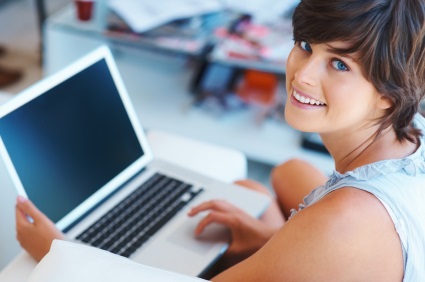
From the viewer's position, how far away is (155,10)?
239 cm

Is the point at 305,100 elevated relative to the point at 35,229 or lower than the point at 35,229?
elevated

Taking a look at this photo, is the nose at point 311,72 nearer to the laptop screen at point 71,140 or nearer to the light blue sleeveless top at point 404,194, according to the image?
the light blue sleeveless top at point 404,194

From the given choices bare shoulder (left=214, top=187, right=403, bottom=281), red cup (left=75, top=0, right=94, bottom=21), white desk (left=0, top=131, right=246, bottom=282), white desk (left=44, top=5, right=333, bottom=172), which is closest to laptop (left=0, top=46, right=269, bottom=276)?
white desk (left=0, top=131, right=246, bottom=282)

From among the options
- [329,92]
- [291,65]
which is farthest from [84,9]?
[329,92]

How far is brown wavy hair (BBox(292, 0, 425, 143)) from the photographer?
1.07m

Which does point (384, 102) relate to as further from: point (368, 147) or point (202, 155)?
point (202, 155)

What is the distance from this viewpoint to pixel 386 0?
107 cm

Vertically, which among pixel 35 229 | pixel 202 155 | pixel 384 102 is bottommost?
pixel 202 155

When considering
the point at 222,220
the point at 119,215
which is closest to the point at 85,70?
the point at 119,215

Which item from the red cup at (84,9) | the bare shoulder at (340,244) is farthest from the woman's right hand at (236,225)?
the red cup at (84,9)

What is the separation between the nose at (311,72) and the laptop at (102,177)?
434 millimetres

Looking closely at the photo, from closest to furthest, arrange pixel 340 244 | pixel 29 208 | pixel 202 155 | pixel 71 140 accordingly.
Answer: pixel 340 244 < pixel 29 208 < pixel 71 140 < pixel 202 155

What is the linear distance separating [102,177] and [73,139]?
0.39ft

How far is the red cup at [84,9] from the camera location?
2404 millimetres
